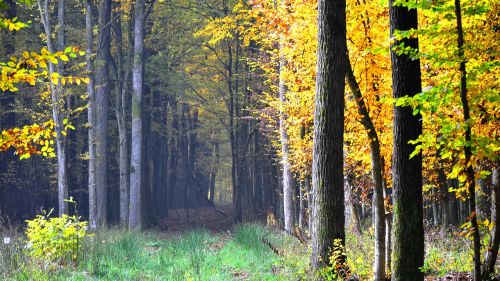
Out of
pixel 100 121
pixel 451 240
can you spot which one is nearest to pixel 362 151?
pixel 451 240

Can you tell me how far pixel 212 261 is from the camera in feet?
42.3

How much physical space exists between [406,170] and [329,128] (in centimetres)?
160

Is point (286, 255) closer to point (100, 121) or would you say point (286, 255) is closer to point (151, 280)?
point (151, 280)

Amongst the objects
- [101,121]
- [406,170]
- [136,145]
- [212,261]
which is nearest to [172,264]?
[212,261]

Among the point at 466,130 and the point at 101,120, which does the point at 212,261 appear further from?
the point at 101,120

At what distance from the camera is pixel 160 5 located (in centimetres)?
2845

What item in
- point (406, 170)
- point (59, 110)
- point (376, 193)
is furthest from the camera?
point (59, 110)

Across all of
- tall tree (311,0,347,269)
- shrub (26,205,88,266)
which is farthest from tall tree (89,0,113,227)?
tall tree (311,0,347,269)

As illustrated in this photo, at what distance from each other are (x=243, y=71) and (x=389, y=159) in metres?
19.7

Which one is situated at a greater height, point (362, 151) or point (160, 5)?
point (160, 5)

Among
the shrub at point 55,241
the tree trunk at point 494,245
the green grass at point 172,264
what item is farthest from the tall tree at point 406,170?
the shrub at point 55,241

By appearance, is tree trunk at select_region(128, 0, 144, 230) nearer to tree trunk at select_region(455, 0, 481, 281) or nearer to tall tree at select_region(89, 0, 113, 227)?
tall tree at select_region(89, 0, 113, 227)

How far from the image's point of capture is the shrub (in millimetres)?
10805

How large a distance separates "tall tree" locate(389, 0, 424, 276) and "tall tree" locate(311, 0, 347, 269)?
A: 128 centimetres
